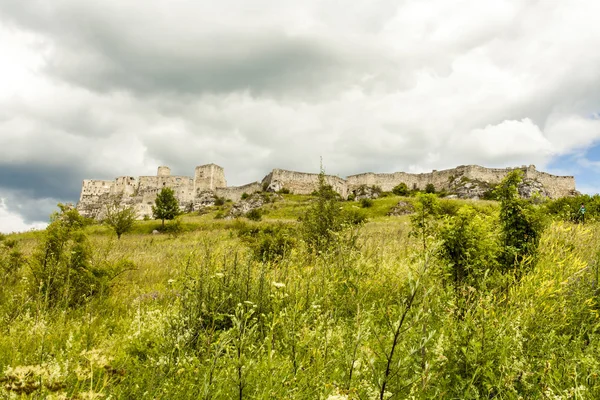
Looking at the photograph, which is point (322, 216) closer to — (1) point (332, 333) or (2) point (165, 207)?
(1) point (332, 333)

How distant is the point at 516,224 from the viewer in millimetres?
6957

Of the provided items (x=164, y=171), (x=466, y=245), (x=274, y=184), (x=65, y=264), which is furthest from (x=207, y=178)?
(x=466, y=245)

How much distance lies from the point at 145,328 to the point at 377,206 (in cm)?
4249

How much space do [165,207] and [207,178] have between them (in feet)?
174

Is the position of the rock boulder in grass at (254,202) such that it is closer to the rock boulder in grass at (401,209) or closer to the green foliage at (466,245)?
the rock boulder in grass at (401,209)

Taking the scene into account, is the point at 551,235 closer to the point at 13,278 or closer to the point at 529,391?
the point at 529,391

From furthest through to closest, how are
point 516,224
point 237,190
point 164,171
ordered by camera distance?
point 164,171
point 237,190
point 516,224

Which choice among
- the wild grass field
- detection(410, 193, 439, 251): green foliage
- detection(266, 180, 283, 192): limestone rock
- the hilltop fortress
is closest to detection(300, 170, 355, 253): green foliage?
the wild grass field

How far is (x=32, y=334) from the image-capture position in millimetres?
3930

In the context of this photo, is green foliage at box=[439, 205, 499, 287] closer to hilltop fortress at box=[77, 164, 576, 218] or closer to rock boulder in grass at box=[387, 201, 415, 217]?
rock boulder in grass at box=[387, 201, 415, 217]

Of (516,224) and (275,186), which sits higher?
(275,186)

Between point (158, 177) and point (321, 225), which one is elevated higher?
point (158, 177)

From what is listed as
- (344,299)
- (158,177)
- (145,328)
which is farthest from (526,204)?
(158,177)

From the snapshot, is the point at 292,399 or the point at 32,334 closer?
the point at 292,399
